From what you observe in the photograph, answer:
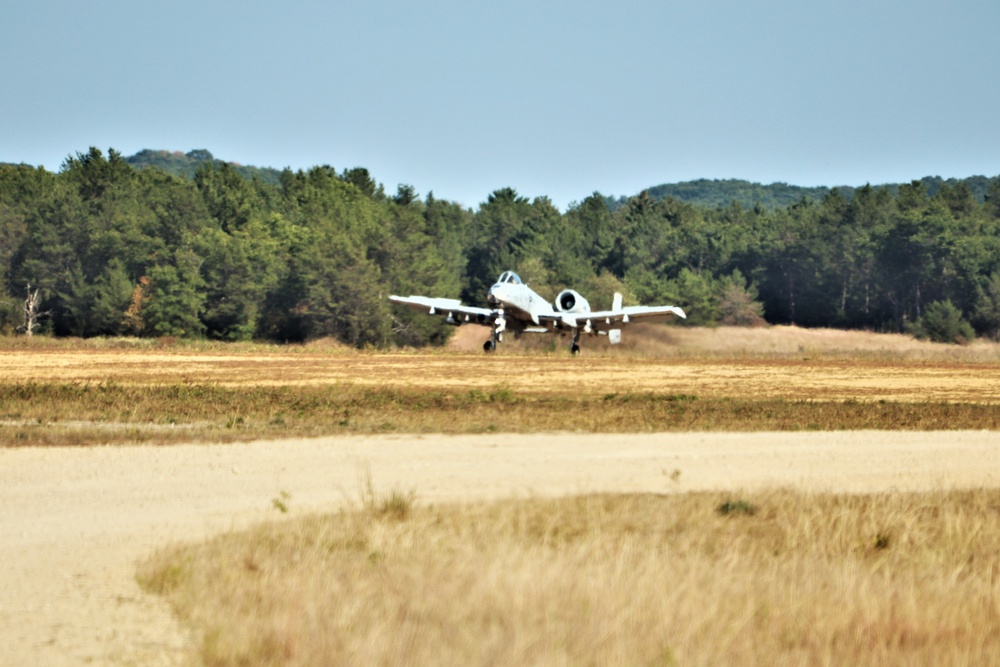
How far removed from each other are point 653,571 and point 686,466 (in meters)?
6.60

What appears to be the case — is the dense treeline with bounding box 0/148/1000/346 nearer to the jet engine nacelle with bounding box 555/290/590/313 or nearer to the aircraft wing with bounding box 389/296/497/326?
the aircraft wing with bounding box 389/296/497/326

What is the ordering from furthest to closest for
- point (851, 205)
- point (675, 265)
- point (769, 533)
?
point (675, 265), point (851, 205), point (769, 533)

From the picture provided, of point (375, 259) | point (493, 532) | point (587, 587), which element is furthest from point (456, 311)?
point (587, 587)

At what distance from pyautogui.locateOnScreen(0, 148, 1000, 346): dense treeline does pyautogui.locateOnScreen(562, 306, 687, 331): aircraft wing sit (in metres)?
17.3

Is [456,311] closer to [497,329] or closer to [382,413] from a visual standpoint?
[497,329]

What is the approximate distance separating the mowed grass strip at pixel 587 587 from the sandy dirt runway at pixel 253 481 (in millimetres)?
552

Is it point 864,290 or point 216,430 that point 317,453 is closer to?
point 216,430

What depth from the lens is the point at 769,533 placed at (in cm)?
1157

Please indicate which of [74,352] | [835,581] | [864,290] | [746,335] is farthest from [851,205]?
[835,581]

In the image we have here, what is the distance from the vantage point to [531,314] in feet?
173

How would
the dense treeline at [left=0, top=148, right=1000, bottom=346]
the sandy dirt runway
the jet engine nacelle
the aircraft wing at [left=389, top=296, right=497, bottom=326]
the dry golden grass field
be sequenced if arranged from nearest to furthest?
the dry golden grass field → the sandy dirt runway → the aircraft wing at [left=389, top=296, right=497, bottom=326] → the jet engine nacelle → the dense treeline at [left=0, top=148, right=1000, bottom=346]

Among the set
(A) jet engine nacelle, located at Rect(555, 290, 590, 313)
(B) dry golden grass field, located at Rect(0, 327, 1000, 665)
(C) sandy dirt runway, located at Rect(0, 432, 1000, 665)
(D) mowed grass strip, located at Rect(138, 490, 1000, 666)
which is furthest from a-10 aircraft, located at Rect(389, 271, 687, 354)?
(D) mowed grass strip, located at Rect(138, 490, 1000, 666)

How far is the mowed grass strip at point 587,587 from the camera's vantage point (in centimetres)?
747

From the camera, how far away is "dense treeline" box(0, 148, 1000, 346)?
247ft
